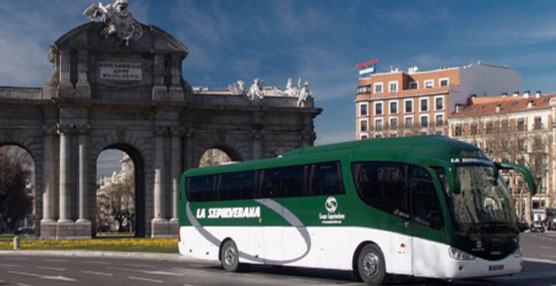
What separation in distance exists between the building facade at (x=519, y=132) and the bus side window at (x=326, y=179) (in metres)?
64.1

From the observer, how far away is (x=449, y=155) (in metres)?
20.6

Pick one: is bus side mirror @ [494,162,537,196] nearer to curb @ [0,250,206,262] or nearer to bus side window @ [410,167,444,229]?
bus side window @ [410,167,444,229]

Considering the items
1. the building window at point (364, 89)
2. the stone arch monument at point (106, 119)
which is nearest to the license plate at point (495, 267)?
the stone arch monument at point (106, 119)

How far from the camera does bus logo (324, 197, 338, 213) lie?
2325 centimetres

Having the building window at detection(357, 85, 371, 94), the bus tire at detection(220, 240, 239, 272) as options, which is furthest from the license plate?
the building window at detection(357, 85, 371, 94)

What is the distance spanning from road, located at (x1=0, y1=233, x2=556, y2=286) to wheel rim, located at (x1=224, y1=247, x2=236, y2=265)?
1.44 feet

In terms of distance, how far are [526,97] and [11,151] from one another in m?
63.6

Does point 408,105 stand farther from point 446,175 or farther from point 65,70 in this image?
point 446,175

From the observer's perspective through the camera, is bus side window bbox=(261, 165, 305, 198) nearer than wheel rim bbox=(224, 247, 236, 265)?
Yes

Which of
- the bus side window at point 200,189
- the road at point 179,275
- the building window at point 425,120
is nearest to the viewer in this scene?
the road at point 179,275

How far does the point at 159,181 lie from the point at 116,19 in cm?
1093

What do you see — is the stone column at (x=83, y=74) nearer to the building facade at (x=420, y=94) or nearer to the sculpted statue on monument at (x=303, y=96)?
the sculpted statue on monument at (x=303, y=96)

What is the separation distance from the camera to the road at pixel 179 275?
22922 millimetres

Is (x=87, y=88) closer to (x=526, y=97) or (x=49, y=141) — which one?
(x=49, y=141)
